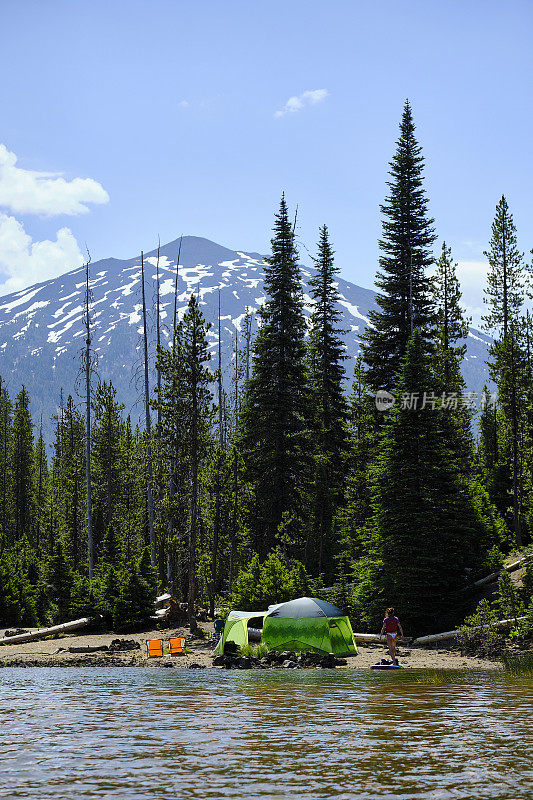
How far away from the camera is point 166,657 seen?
24859 mm

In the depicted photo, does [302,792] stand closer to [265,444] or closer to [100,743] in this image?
[100,743]

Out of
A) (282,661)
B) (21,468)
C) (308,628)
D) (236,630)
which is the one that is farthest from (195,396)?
(21,468)

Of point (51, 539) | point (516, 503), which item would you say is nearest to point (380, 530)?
point (516, 503)

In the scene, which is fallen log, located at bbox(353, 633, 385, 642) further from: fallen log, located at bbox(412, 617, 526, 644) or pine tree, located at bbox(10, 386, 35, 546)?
pine tree, located at bbox(10, 386, 35, 546)

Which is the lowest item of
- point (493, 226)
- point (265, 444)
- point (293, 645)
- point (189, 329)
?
point (293, 645)

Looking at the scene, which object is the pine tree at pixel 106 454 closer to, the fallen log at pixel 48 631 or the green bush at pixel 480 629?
the fallen log at pixel 48 631

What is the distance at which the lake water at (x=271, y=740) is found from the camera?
7277mm

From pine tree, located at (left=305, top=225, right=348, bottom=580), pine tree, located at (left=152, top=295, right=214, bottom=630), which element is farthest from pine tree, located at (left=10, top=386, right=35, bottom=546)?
pine tree, located at (left=152, top=295, right=214, bottom=630)

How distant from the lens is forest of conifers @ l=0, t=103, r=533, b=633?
27656 mm

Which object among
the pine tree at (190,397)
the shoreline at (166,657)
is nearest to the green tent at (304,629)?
the shoreline at (166,657)

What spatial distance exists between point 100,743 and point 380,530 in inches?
735

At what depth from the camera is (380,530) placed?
27.2 m

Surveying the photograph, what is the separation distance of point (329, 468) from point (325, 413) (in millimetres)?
3527

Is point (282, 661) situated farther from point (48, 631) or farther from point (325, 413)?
point (325, 413)
